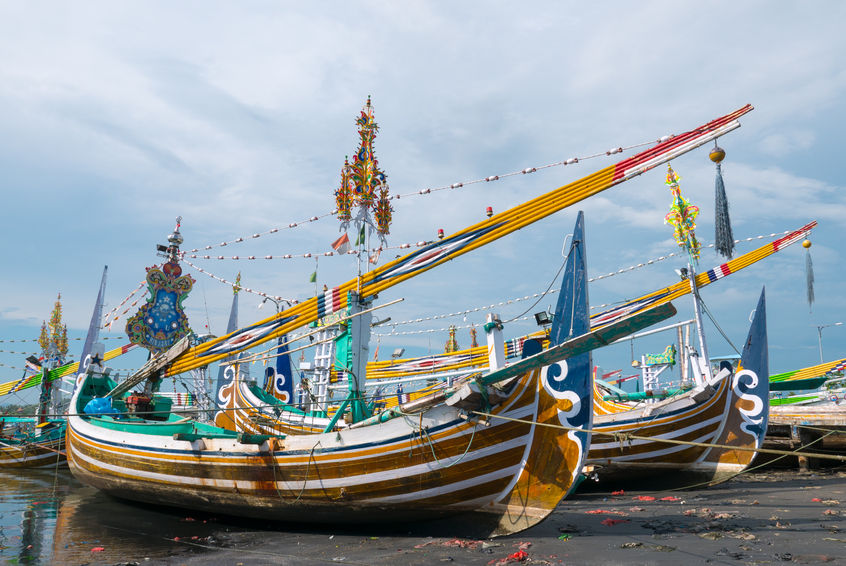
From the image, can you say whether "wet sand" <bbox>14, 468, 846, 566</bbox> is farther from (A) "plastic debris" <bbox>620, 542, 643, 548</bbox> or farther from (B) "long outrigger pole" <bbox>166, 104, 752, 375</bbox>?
(B) "long outrigger pole" <bbox>166, 104, 752, 375</bbox>

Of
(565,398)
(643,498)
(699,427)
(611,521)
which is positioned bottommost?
(643,498)

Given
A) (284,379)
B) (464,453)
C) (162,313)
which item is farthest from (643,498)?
(284,379)

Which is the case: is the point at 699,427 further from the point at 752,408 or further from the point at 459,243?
the point at 459,243

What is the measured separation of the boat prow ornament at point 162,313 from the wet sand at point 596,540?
7.99 meters

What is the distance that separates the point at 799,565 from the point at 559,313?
13.8 ft

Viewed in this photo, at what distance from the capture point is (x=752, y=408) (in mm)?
13359

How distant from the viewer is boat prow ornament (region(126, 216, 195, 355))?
16.4 m

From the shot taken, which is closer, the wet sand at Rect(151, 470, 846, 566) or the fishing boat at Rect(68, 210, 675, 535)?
the wet sand at Rect(151, 470, 846, 566)

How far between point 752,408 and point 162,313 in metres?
16.6

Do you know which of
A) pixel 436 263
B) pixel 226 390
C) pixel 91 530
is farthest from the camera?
pixel 226 390

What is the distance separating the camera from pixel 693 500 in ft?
38.1

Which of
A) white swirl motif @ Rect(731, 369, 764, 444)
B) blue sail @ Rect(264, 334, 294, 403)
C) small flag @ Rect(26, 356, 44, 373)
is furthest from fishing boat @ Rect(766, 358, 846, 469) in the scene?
small flag @ Rect(26, 356, 44, 373)

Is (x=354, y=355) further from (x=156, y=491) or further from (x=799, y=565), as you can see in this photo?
(x=799, y=565)

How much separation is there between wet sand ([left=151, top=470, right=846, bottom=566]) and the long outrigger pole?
184 inches
